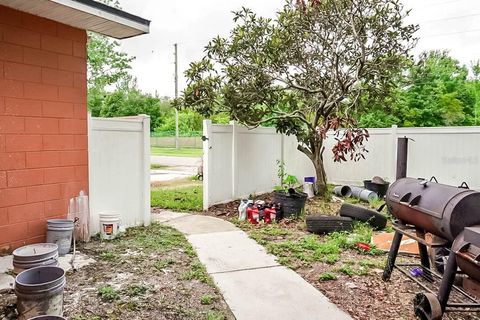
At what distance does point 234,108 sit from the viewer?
24.2 ft

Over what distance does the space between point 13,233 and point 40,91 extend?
5.60ft

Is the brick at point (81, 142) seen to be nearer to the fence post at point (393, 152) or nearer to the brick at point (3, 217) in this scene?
the brick at point (3, 217)

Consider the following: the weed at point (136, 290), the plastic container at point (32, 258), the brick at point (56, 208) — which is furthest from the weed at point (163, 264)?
the brick at point (56, 208)

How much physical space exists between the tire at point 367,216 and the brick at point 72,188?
162 inches

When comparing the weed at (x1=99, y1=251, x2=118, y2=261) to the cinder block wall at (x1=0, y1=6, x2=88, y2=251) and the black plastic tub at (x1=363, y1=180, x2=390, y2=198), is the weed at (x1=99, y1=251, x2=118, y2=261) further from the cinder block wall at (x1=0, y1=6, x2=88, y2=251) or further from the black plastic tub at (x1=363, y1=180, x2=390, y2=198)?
the black plastic tub at (x1=363, y1=180, x2=390, y2=198)

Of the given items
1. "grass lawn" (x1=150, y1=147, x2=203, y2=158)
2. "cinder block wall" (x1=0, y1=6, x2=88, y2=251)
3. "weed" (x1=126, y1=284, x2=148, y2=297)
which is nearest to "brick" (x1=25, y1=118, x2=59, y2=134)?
"cinder block wall" (x1=0, y1=6, x2=88, y2=251)

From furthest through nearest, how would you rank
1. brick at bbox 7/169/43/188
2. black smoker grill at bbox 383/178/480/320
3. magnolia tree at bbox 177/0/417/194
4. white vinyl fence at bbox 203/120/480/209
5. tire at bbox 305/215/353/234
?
1. white vinyl fence at bbox 203/120/480/209
2. magnolia tree at bbox 177/0/417/194
3. tire at bbox 305/215/353/234
4. brick at bbox 7/169/43/188
5. black smoker grill at bbox 383/178/480/320

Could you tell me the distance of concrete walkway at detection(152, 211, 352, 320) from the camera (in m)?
2.98

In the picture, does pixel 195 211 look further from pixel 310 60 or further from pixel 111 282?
pixel 310 60

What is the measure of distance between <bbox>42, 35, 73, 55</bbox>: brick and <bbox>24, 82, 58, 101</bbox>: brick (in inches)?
18.6

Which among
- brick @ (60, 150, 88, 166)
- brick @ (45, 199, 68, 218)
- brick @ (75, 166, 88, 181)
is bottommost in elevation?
brick @ (45, 199, 68, 218)

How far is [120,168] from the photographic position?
5.27 m

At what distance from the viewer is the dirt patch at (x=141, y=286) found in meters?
2.89

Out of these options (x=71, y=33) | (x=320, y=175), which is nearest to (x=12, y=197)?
(x=71, y=33)
